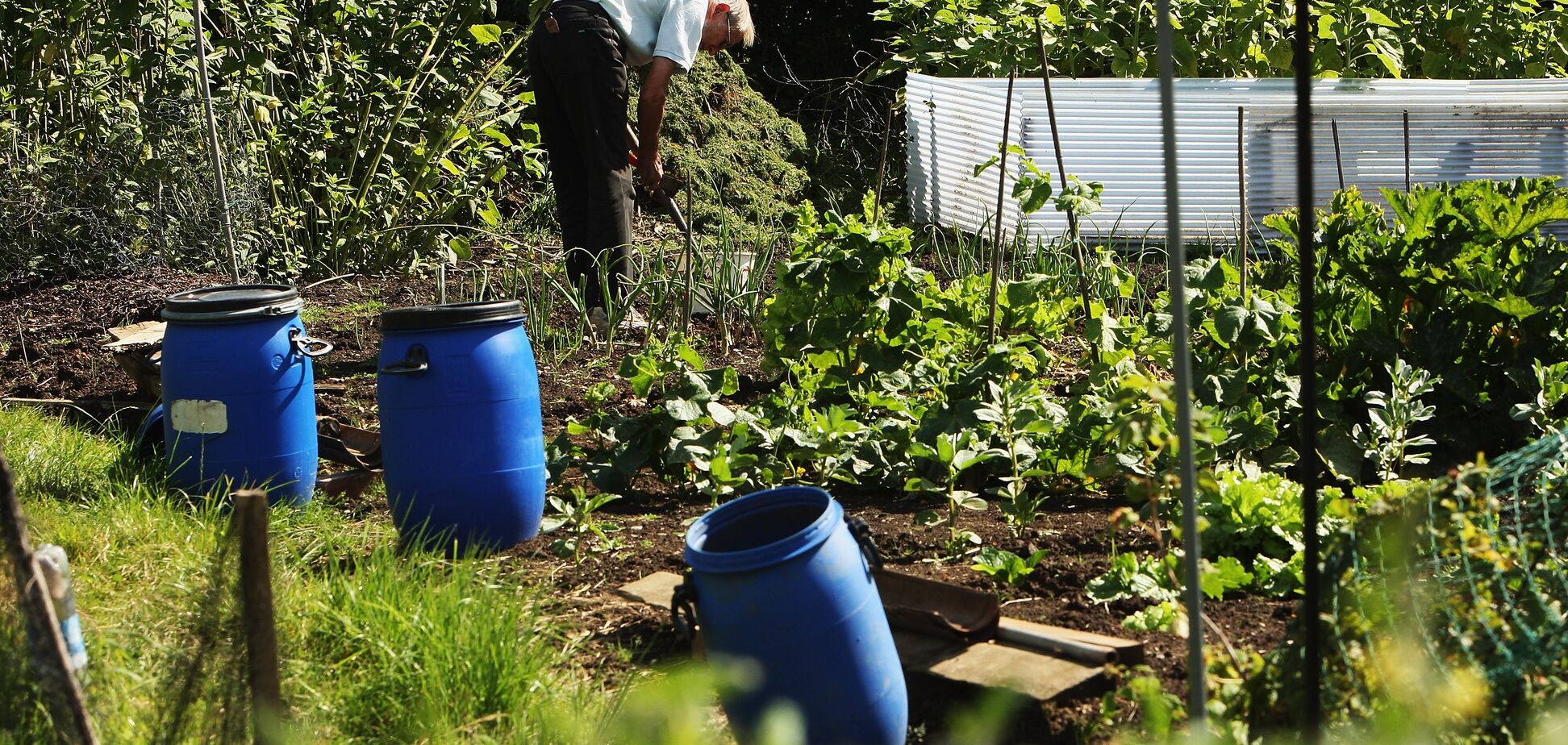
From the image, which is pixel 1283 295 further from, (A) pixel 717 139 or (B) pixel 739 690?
(A) pixel 717 139

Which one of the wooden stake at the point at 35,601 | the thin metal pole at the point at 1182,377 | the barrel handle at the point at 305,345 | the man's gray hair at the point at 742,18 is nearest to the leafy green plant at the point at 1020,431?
the thin metal pole at the point at 1182,377

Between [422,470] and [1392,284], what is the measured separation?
246 centimetres

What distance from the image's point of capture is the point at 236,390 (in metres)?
3.29

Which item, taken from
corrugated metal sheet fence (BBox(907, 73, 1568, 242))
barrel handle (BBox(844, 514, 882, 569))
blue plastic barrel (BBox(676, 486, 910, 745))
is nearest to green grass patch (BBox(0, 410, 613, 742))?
blue plastic barrel (BBox(676, 486, 910, 745))

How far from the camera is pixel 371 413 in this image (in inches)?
174

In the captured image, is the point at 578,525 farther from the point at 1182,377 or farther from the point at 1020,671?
the point at 1182,377

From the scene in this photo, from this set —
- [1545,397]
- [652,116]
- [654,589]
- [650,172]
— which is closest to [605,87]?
[652,116]

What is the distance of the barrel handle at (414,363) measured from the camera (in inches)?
116

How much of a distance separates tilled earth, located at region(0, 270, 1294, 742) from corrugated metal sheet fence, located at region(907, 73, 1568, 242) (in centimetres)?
229

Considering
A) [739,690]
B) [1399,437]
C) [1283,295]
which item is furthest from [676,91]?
[739,690]

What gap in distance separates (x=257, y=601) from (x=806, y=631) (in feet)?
2.56

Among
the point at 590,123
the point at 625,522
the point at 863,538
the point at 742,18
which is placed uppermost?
the point at 742,18

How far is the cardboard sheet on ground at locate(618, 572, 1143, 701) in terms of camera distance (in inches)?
86.7

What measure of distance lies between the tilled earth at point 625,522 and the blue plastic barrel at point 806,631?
0.30 meters
